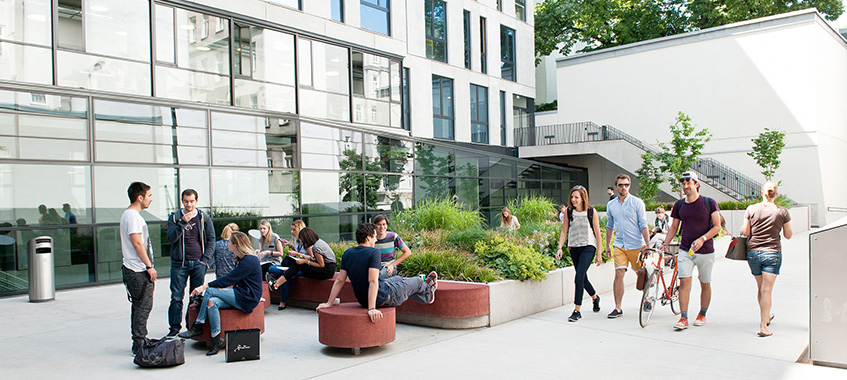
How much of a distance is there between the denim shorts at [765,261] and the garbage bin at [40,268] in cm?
1131

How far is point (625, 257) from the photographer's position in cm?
828

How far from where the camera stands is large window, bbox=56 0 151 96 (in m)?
12.7

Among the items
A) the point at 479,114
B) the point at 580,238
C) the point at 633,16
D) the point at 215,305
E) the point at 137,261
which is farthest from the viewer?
the point at 633,16

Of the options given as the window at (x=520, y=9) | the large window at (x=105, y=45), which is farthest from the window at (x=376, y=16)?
the window at (x=520, y=9)

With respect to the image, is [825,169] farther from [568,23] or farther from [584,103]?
[568,23]

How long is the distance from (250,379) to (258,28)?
42.2 feet

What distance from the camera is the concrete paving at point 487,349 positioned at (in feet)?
19.2

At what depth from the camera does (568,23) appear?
4309 cm

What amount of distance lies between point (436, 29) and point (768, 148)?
1624cm

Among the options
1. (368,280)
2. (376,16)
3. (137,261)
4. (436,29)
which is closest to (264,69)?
(376,16)

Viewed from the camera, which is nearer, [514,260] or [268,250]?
[514,260]

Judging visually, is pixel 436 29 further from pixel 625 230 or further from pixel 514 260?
pixel 625 230

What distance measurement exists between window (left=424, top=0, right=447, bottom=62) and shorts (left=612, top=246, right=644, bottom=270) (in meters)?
17.6

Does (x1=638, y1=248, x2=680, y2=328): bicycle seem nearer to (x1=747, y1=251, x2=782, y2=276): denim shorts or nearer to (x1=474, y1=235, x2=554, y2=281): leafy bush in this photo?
(x1=747, y1=251, x2=782, y2=276): denim shorts
